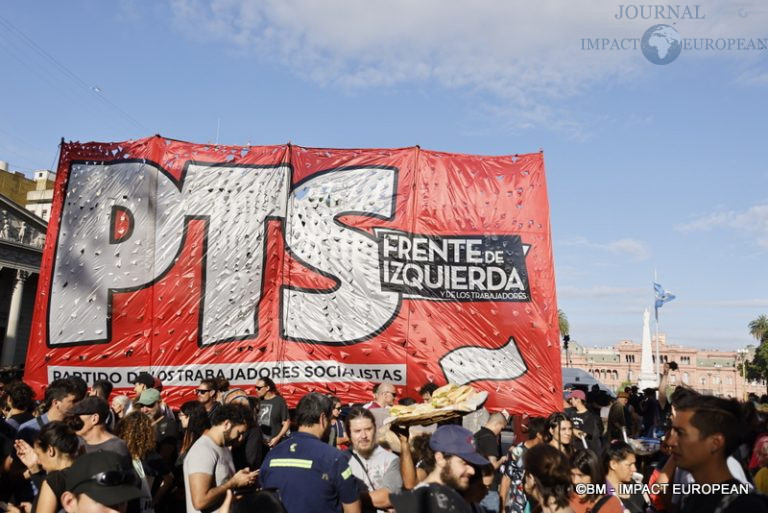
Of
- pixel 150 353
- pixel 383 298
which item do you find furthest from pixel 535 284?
pixel 150 353

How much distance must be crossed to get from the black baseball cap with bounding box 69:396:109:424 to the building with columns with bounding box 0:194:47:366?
39.0 meters

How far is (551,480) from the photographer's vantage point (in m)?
3.93

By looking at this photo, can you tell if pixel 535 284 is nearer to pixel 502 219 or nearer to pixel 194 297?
pixel 502 219

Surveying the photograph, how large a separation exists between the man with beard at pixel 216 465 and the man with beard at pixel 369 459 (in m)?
0.85

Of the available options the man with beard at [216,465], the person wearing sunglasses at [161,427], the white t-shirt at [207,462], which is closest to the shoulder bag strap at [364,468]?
the man with beard at [216,465]

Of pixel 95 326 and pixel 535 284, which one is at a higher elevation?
pixel 535 284

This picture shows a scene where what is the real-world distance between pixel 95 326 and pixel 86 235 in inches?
66.6

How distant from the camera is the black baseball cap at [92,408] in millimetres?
4172

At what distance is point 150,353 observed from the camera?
33.4 feet

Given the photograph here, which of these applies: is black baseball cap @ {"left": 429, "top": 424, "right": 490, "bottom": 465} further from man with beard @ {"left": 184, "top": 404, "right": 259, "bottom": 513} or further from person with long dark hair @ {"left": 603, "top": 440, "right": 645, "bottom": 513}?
person with long dark hair @ {"left": 603, "top": 440, "right": 645, "bottom": 513}

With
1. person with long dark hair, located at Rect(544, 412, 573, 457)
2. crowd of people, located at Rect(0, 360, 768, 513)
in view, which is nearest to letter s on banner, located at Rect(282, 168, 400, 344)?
crowd of people, located at Rect(0, 360, 768, 513)

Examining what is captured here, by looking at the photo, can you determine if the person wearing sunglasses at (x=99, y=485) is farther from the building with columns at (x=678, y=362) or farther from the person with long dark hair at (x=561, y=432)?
the building with columns at (x=678, y=362)

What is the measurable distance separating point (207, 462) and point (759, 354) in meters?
82.0

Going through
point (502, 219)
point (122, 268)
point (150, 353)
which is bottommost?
point (150, 353)
